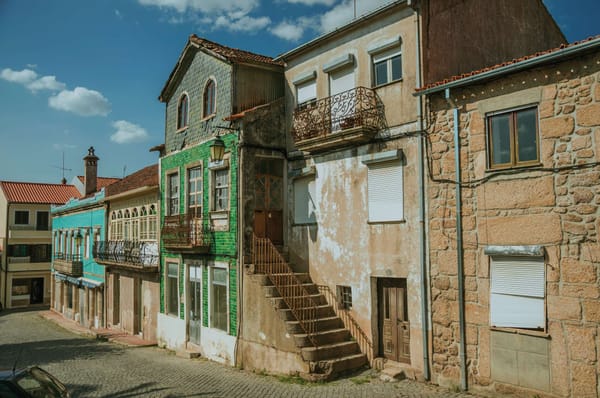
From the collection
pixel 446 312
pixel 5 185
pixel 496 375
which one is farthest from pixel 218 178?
pixel 5 185

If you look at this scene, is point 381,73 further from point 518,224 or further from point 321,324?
point 321,324

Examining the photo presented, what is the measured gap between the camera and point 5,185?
42.3 m

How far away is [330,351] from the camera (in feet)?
38.6

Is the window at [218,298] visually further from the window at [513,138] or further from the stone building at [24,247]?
the stone building at [24,247]

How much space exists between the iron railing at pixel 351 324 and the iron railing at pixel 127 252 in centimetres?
869

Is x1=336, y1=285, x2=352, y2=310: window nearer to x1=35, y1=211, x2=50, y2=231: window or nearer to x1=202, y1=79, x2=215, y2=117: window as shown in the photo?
x1=202, y1=79, x2=215, y2=117: window

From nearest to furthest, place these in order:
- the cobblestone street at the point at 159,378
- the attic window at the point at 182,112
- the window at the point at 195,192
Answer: the cobblestone street at the point at 159,378
the window at the point at 195,192
the attic window at the point at 182,112

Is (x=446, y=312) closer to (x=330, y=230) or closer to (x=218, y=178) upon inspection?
(x=330, y=230)

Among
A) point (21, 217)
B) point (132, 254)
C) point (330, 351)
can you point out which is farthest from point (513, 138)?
point (21, 217)

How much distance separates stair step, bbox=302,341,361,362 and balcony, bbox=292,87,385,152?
198 inches

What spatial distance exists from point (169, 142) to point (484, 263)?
13.4 meters

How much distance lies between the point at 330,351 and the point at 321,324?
902 mm

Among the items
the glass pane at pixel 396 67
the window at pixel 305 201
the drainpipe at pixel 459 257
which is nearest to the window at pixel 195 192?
the window at pixel 305 201

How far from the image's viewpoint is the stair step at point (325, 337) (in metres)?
11.8
